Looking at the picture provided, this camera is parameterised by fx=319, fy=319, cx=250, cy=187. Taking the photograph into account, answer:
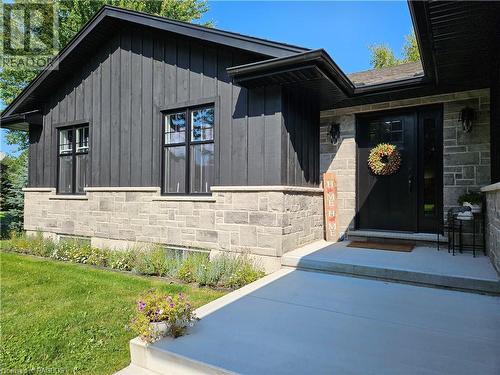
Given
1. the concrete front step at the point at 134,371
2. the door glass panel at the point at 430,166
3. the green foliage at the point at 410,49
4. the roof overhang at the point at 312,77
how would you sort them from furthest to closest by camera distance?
the green foliage at the point at 410,49
the door glass panel at the point at 430,166
the roof overhang at the point at 312,77
the concrete front step at the point at 134,371

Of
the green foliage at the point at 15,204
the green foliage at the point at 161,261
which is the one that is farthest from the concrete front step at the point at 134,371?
the green foliage at the point at 15,204

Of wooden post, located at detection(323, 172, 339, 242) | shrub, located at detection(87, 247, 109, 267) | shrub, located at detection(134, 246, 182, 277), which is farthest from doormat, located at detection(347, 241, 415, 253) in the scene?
shrub, located at detection(87, 247, 109, 267)

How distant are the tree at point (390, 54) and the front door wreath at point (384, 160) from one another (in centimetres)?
1929

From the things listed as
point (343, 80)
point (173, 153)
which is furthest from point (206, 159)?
point (343, 80)

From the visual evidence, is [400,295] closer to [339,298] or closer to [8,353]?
[339,298]

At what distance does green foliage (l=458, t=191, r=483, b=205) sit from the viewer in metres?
5.11

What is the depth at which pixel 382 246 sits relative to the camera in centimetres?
573

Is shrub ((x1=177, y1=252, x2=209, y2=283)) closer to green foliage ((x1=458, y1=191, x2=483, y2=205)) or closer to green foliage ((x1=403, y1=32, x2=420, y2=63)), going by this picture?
green foliage ((x1=458, y1=191, x2=483, y2=205))

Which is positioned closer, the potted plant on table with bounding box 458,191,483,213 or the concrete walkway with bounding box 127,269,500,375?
the concrete walkway with bounding box 127,269,500,375

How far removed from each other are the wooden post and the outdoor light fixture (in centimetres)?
238

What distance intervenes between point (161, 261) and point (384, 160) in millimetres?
4640

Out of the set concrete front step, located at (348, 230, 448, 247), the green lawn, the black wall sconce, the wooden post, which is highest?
the black wall sconce

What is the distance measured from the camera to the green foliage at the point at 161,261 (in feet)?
16.0

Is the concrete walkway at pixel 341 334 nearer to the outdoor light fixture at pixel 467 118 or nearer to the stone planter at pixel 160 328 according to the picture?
the stone planter at pixel 160 328
